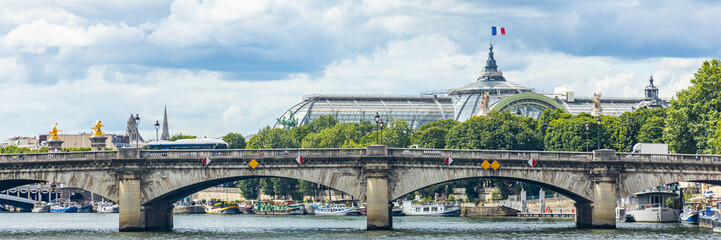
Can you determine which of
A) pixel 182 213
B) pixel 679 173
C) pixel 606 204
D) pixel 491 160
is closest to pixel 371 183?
pixel 491 160

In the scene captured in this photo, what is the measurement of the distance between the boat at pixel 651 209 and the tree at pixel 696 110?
9.70 meters

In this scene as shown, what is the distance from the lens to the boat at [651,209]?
11950cm

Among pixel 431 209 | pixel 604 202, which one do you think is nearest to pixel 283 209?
pixel 431 209

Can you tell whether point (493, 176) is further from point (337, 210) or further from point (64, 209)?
point (64, 209)

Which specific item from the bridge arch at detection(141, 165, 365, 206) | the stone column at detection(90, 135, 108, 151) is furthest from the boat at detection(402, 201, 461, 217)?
the bridge arch at detection(141, 165, 365, 206)

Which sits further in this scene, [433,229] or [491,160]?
[433,229]

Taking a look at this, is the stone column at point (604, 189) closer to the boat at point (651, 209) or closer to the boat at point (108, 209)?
the boat at point (651, 209)

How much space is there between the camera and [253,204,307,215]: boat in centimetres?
17000

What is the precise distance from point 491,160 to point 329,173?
44.0 feet

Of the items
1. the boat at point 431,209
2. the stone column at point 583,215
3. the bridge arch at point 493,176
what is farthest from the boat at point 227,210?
the bridge arch at point 493,176

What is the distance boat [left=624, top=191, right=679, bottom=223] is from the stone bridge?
61.8 ft

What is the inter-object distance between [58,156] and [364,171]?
84.3 ft

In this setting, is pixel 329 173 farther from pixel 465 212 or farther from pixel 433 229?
pixel 465 212

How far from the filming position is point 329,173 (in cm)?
9994
